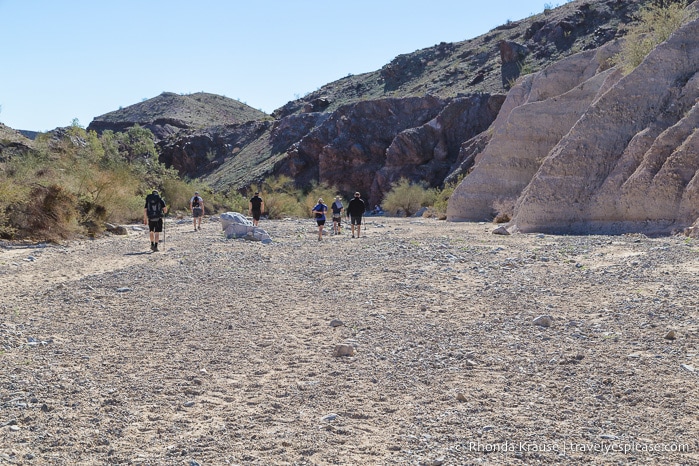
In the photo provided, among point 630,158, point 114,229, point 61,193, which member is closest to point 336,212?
point 114,229

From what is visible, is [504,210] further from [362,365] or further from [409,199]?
[409,199]

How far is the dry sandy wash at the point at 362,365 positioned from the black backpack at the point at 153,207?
4.60 metres

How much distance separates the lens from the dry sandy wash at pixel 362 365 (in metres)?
4.82

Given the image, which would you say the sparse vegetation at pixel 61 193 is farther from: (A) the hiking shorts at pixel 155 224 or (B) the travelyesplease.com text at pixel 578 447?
(B) the travelyesplease.com text at pixel 578 447

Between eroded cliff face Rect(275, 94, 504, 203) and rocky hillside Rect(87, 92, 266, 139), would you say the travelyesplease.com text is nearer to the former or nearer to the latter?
eroded cliff face Rect(275, 94, 504, 203)

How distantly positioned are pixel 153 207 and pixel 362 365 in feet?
39.8

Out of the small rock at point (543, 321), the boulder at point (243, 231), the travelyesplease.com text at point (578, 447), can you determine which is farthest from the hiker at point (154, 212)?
the travelyesplease.com text at point (578, 447)

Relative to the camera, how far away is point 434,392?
5941 mm

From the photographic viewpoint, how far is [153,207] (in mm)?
17609

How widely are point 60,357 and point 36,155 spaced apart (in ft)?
84.2

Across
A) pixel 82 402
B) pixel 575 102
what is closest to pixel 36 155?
pixel 575 102

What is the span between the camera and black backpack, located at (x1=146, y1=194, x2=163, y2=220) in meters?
17.6

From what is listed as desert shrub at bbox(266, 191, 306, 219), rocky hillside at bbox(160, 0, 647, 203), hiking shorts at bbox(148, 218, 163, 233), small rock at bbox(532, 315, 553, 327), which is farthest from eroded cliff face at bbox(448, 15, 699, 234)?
rocky hillside at bbox(160, 0, 647, 203)

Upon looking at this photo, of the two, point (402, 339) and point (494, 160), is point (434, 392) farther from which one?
point (494, 160)
